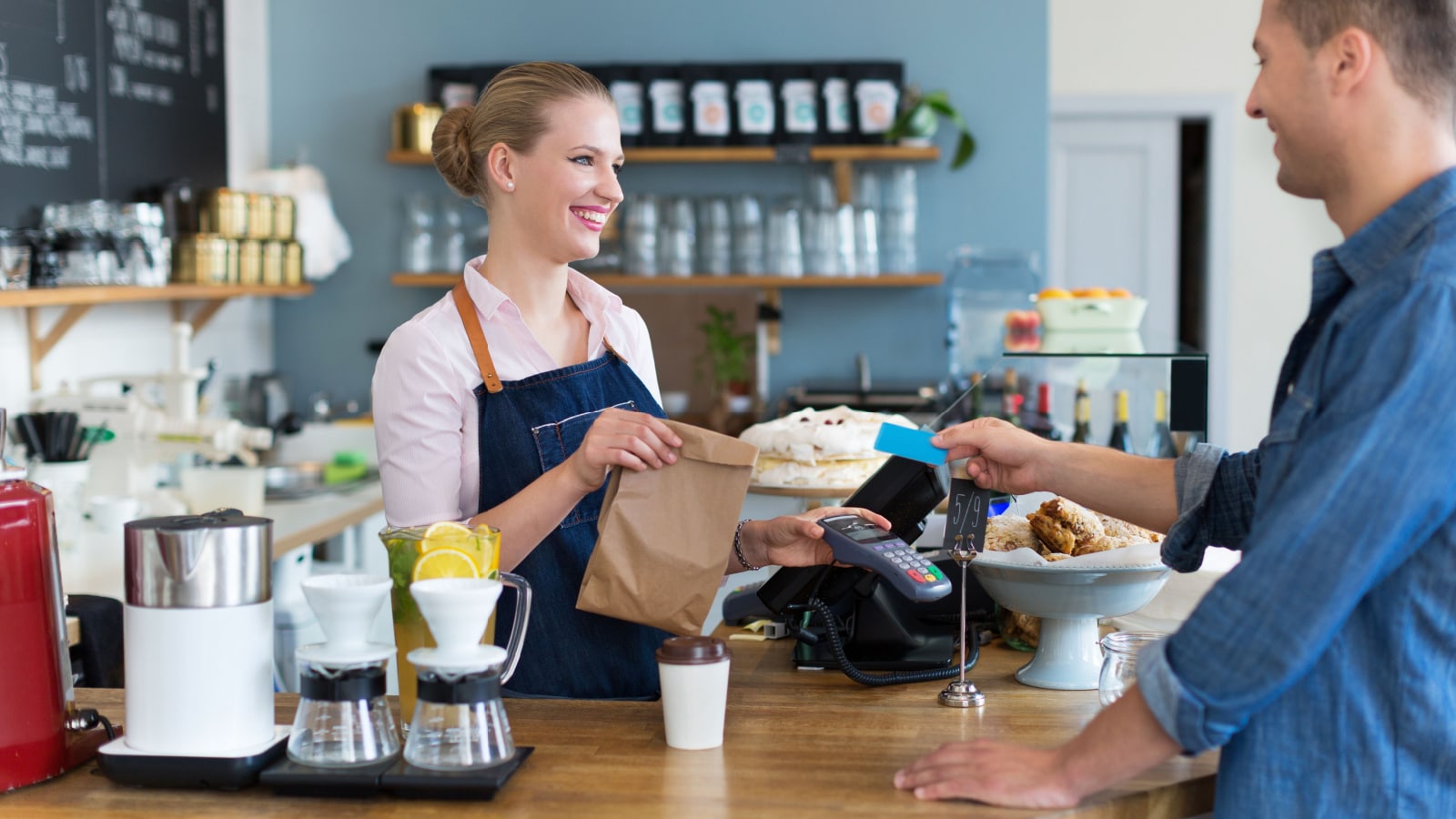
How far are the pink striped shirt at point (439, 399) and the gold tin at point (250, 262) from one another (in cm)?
257

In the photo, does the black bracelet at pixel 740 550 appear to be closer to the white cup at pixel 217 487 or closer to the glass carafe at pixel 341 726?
the glass carafe at pixel 341 726

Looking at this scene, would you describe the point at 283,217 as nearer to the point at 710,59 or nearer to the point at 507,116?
the point at 710,59

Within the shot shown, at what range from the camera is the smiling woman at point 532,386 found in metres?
1.72

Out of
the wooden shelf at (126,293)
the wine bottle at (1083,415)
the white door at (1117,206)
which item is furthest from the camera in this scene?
the white door at (1117,206)

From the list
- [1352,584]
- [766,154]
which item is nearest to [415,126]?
Result: [766,154]

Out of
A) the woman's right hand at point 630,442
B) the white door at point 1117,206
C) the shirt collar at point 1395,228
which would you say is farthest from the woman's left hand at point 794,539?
the white door at point 1117,206

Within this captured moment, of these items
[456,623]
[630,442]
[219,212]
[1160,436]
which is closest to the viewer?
[456,623]

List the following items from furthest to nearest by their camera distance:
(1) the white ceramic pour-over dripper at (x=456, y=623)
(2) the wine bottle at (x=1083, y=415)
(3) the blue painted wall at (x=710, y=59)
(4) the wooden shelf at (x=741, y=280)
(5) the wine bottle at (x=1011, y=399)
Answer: (3) the blue painted wall at (x=710, y=59) < (4) the wooden shelf at (x=741, y=280) < (5) the wine bottle at (x=1011, y=399) < (2) the wine bottle at (x=1083, y=415) < (1) the white ceramic pour-over dripper at (x=456, y=623)

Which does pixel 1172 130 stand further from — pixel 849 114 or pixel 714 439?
pixel 714 439

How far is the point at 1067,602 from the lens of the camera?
1.71m

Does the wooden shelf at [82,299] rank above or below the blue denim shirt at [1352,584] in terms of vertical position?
above

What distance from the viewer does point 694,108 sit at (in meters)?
4.65

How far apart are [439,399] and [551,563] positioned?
257 millimetres

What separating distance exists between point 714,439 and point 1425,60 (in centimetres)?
78
